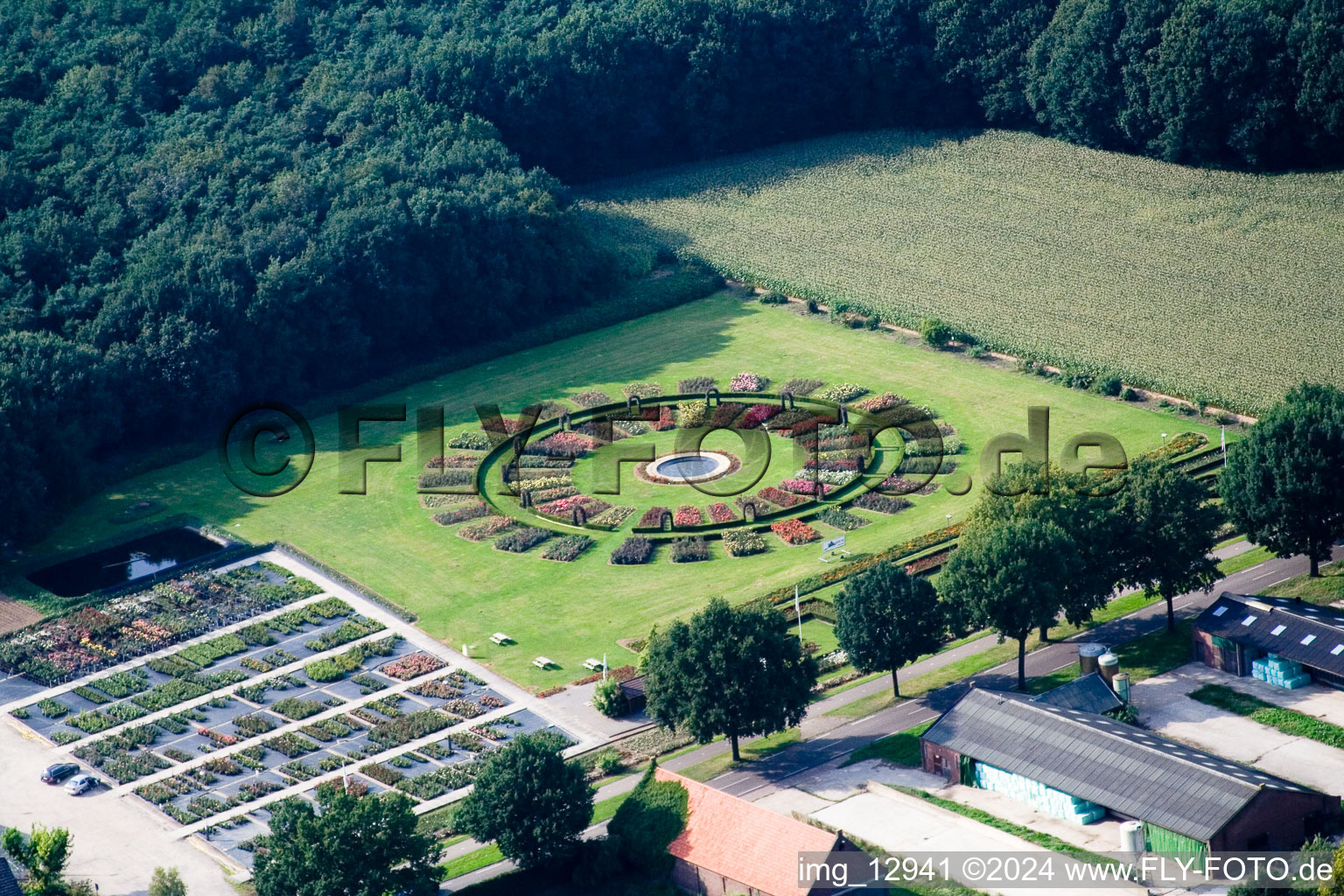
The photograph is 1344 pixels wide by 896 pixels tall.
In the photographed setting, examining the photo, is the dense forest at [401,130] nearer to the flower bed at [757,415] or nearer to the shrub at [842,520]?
the flower bed at [757,415]

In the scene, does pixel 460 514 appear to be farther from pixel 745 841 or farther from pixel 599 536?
pixel 745 841

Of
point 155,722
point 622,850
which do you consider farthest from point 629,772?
point 155,722

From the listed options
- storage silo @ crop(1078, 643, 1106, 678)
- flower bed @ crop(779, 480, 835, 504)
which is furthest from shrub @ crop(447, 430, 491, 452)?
storage silo @ crop(1078, 643, 1106, 678)

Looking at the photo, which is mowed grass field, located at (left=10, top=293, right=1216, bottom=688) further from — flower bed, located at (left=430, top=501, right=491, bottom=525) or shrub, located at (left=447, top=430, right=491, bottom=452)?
shrub, located at (left=447, top=430, right=491, bottom=452)

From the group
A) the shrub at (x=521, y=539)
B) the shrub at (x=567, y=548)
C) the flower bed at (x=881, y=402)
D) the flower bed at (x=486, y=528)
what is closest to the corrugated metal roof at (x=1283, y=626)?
the flower bed at (x=881, y=402)

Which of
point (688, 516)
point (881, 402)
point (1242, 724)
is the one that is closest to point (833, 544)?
point (688, 516)

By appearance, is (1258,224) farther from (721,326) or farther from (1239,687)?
(1239,687)
